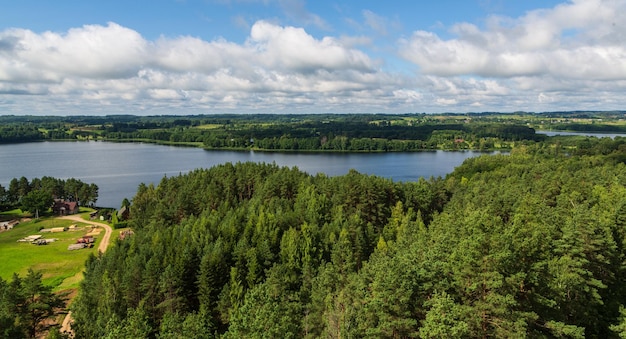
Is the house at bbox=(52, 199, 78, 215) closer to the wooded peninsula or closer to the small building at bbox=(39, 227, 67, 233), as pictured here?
the small building at bbox=(39, 227, 67, 233)

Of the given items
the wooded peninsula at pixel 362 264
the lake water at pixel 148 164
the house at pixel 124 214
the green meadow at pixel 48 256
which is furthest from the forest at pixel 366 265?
the lake water at pixel 148 164

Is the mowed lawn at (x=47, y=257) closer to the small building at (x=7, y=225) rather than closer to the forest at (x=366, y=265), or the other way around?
the small building at (x=7, y=225)

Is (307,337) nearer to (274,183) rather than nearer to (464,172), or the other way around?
(274,183)

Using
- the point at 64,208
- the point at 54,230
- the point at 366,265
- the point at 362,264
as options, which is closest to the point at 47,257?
the point at 54,230

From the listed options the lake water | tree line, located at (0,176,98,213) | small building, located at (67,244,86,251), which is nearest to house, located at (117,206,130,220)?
the lake water

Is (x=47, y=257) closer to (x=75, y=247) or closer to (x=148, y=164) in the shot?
(x=75, y=247)

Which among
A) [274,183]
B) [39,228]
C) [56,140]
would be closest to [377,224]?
[274,183]
